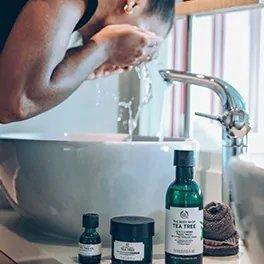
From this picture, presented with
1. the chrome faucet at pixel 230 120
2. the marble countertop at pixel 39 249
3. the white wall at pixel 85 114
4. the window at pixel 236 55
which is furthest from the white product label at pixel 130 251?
the window at pixel 236 55

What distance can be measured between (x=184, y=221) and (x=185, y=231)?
0.5 inches

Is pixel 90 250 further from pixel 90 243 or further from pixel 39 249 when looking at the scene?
pixel 39 249

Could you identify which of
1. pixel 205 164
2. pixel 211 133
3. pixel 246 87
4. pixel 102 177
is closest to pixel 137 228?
pixel 102 177

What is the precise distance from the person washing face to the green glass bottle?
262mm

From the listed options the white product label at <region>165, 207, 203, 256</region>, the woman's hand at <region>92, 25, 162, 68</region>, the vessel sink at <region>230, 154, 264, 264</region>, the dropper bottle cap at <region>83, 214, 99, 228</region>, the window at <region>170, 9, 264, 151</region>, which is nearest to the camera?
the vessel sink at <region>230, 154, 264, 264</region>

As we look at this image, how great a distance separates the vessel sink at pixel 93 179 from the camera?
0.94 m

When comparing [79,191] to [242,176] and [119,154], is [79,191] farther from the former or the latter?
[242,176]

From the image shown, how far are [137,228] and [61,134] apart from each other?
2.16ft

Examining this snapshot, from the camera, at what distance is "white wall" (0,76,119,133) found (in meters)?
1.40

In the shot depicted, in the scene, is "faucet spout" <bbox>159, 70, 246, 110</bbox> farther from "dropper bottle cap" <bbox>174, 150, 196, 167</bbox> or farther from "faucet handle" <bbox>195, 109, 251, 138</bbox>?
"dropper bottle cap" <bbox>174, 150, 196, 167</bbox>

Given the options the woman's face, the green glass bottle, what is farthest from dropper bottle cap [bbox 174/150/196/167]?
the woman's face

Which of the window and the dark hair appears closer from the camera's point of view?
the dark hair

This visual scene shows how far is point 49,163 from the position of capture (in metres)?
0.97

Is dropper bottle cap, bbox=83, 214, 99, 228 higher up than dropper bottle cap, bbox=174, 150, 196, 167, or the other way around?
dropper bottle cap, bbox=174, 150, 196, 167
